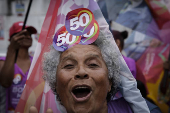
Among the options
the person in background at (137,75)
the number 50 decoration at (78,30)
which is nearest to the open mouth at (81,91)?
the number 50 decoration at (78,30)

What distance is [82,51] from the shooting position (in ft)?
5.45

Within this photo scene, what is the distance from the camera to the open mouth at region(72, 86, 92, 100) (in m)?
1.52

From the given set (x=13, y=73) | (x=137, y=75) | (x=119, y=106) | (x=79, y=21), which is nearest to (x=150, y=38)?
(x=137, y=75)

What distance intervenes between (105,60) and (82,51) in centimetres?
22

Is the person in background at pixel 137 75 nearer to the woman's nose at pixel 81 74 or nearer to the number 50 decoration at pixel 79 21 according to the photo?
the woman's nose at pixel 81 74

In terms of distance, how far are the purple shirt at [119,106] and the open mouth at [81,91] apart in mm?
341

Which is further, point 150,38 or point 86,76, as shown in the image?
point 150,38

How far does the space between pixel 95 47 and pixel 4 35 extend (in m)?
3.88

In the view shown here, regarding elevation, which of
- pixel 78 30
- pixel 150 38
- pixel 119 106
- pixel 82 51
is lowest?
pixel 119 106

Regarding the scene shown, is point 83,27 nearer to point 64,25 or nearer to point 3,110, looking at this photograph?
point 64,25

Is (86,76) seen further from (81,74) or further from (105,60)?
(105,60)

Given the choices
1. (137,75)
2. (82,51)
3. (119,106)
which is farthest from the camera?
(137,75)

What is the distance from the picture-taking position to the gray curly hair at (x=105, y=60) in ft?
5.68

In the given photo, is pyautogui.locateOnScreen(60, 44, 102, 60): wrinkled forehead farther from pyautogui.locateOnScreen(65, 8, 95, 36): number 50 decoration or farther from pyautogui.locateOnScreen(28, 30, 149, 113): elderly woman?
pyautogui.locateOnScreen(65, 8, 95, 36): number 50 decoration
